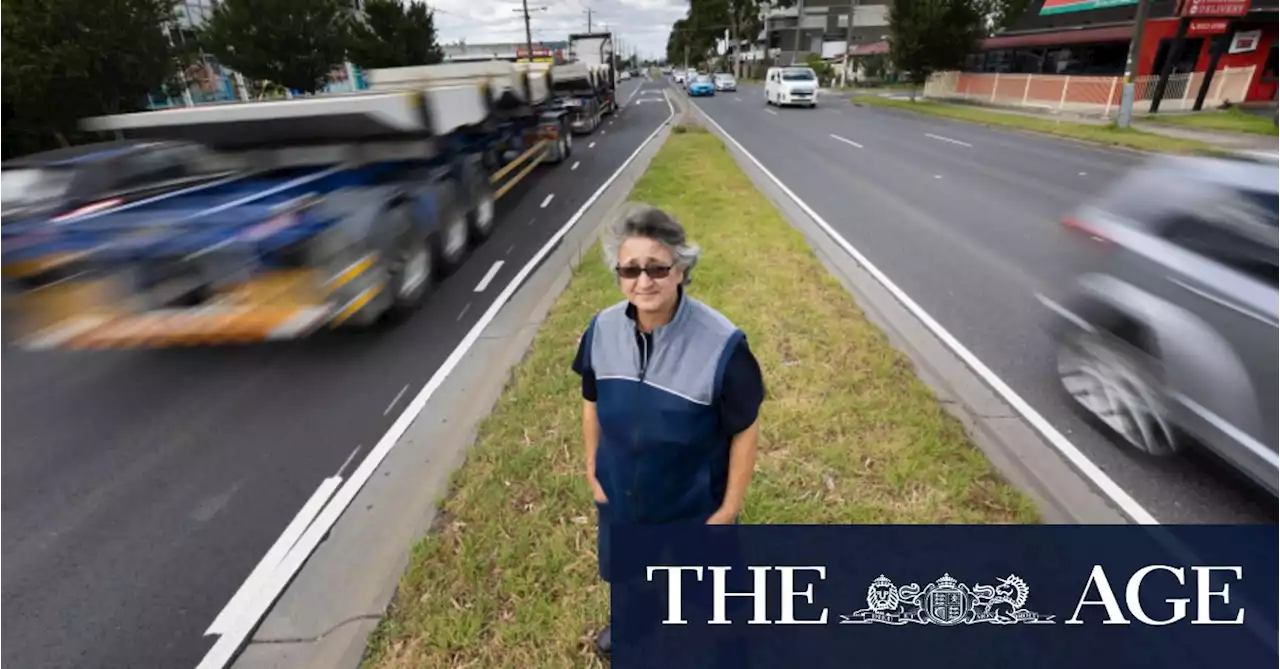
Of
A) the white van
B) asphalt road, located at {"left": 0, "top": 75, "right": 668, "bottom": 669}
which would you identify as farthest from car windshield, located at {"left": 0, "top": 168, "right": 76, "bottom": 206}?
the white van

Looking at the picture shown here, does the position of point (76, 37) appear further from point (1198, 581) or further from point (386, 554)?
point (1198, 581)

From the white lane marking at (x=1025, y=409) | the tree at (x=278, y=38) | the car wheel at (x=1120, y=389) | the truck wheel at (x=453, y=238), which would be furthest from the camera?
the tree at (x=278, y=38)

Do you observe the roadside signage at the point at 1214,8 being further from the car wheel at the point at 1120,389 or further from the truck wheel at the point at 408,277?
the truck wheel at the point at 408,277

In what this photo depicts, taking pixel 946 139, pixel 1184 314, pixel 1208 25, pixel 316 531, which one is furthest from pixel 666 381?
pixel 1208 25

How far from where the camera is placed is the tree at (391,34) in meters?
29.9

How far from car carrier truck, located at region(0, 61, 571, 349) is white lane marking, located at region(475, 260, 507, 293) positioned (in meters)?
0.51

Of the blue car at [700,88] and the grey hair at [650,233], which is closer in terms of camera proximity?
the grey hair at [650,233]

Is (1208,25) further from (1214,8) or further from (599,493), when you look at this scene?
(599,493)

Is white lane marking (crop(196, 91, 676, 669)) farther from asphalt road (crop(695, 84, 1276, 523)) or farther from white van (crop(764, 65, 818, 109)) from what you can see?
white van (crop(764, 65, 818, 109))

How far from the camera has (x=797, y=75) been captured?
31750 millimetres

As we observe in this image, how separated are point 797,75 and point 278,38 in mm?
22142

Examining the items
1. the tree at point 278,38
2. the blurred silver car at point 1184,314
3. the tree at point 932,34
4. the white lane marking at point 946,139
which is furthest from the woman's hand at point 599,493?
the tree at point 932,34

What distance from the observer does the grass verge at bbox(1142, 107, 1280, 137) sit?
17.7 meters

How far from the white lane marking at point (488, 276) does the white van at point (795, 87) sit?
2626cm
